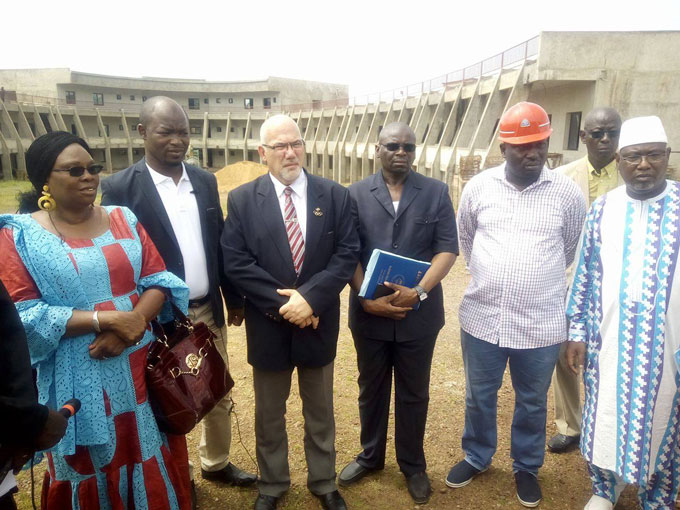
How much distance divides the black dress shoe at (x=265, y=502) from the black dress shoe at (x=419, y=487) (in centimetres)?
90

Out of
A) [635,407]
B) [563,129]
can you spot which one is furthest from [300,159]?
[563,129]

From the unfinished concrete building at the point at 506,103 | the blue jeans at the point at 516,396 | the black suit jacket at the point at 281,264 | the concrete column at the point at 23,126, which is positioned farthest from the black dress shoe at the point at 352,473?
the concrete column at the point at 23,126

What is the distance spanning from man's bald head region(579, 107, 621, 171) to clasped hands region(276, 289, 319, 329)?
250 centimetres

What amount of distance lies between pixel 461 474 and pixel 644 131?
242 centimetres

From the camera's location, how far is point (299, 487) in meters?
3.26

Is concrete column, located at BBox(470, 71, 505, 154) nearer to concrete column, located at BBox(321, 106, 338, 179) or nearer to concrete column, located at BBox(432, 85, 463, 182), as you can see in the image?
concrete column, located at BBox(432, 85, 463, 182)

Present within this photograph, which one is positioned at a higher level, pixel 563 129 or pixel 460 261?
pixel 563 129

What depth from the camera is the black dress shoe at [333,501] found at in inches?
118

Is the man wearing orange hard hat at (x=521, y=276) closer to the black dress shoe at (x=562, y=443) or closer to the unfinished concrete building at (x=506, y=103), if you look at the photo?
the black dress shoe at (x=562, y=443)

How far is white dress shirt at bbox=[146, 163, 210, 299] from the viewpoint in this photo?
2.91m

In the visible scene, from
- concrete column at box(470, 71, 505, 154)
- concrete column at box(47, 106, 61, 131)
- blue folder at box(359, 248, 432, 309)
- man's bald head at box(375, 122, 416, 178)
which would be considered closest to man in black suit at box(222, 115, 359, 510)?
blue folder at box(359, 248, 432, 309)

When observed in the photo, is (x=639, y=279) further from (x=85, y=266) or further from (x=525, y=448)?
(x=85, y=266)

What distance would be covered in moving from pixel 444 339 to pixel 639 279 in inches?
136

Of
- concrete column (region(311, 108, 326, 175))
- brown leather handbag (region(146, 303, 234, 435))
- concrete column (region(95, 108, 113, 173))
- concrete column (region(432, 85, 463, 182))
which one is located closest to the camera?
brown leather handbag (region(146, 303, 234, 435))
